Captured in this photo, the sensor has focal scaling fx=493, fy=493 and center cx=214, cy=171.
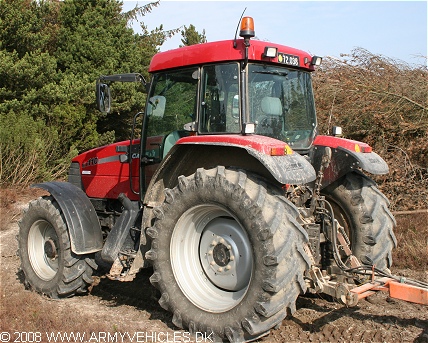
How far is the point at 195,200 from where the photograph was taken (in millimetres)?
4242

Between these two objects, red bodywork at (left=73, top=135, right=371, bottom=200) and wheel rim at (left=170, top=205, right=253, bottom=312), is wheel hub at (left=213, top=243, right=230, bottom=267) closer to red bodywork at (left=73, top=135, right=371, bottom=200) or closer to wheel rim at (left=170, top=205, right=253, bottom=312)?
wheel rim at (left=170, top=205, right=253, bottom=312)

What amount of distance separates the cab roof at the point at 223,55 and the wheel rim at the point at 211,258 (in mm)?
1367

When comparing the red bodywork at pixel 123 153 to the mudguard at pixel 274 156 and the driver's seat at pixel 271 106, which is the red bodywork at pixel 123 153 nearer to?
the mudguard at pixel 274 156

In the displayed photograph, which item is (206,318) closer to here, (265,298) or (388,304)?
(265,298)

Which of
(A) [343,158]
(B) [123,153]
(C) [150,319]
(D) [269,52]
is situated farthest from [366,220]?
(B) [123,153]

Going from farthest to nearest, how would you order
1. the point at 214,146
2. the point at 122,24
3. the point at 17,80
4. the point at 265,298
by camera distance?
the point at 122,24
the point at 17,80
the point at 214,146
the point at 265,298

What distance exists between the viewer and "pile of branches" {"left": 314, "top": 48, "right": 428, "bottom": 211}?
8.30 metres

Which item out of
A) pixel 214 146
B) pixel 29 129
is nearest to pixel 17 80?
pixel 29 129

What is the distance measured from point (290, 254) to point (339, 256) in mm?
926

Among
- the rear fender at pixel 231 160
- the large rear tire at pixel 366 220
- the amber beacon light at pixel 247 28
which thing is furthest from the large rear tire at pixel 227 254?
the large rear tire at pixel 366 220

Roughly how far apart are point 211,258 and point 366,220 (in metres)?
1.66

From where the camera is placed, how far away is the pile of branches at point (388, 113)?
8.30 m

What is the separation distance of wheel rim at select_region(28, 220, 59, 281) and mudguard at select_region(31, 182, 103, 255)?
46 cm

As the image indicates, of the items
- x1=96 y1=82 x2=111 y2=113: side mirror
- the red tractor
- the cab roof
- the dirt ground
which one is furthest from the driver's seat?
the dirt ground
